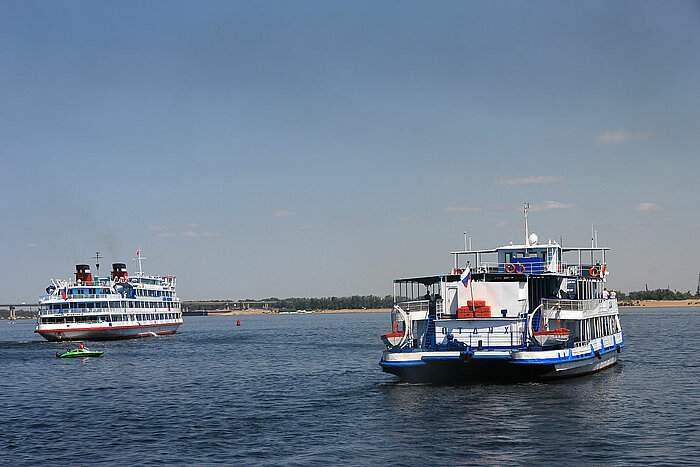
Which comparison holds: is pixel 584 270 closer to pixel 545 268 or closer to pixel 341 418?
pixel 545 268

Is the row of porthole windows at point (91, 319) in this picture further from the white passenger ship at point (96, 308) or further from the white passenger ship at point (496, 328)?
the white passenger ship at point (496, 328)

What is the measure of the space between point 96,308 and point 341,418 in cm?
8346

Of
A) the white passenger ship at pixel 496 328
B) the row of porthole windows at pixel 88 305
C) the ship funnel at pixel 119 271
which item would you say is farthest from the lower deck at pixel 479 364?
the ship funnel at pixel 119 271

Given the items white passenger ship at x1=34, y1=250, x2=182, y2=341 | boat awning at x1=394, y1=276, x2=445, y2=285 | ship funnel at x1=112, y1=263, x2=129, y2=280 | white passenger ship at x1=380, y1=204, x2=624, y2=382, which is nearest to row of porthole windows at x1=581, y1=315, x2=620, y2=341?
white passenger ship at x1=380, y1=204, x2=624, y2=382

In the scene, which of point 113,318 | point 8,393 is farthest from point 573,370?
point 113,318

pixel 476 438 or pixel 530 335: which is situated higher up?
pixel 530 335

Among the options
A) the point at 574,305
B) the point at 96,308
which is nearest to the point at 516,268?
the point at 574,305

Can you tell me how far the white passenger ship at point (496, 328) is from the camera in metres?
44.2

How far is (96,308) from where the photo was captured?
362ft

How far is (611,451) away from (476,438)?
18.6 feet

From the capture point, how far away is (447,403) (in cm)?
4000

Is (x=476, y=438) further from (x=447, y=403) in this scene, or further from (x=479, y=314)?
(x=479, y=314)

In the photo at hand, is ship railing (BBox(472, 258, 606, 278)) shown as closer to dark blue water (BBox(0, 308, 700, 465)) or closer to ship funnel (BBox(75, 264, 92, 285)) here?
dark blue water (BBox(0, 308, 700, 465))

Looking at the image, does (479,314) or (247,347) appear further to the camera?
(247,347)
